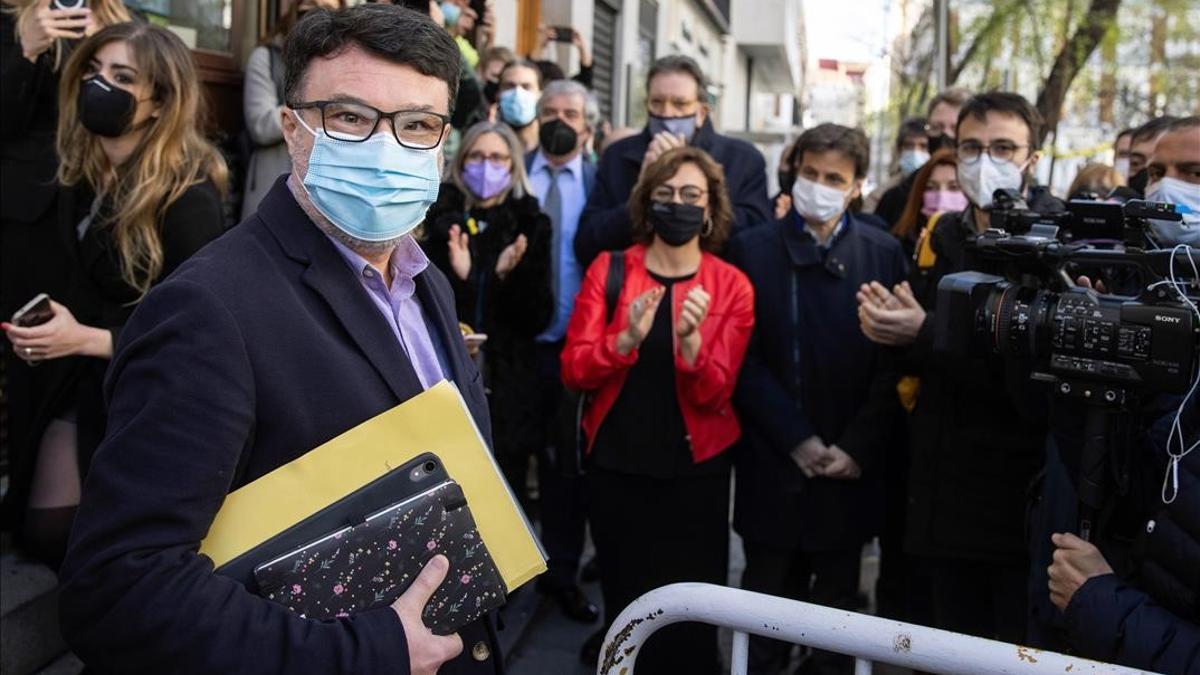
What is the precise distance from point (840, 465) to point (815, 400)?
0.25m

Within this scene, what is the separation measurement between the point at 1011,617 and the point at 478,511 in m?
2.44

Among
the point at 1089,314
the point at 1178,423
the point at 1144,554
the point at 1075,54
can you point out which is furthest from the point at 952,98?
the point at 1075,54

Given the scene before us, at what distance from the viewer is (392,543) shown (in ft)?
5.39

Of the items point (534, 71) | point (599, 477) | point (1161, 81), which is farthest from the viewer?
point (1161, 81)

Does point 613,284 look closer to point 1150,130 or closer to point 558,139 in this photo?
point 558,139

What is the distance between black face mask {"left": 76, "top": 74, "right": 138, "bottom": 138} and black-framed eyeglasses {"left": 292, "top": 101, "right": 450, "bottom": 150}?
1493mm

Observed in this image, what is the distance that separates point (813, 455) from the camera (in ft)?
12.7

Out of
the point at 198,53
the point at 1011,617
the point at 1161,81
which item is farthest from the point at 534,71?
the point at 1161,81

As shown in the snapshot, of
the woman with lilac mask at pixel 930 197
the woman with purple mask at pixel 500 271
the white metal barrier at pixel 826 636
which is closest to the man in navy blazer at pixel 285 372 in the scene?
the white metal barrier at pixel 826 636

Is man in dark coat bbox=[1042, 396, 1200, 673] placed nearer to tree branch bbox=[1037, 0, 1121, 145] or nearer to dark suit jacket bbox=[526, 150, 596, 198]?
dark suit jacket bbox=[526, 150, 596, 198]

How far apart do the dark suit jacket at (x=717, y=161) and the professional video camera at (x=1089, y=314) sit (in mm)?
1984

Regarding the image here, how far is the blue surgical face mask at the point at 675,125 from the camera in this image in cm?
501

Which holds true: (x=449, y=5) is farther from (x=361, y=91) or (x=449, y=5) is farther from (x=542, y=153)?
(x=361, y=91)

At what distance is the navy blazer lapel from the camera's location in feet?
5.65
